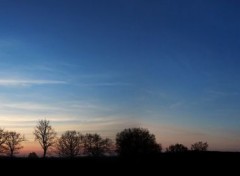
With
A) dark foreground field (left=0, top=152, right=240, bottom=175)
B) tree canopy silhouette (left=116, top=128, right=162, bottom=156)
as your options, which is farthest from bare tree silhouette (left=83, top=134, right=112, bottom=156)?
dark foreground field (left=0, top=152, right=240, bottom=175)

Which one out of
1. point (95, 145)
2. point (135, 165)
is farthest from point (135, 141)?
point (135, 165)

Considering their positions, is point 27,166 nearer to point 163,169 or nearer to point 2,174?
point 2,174

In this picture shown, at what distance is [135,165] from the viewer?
21625 mm

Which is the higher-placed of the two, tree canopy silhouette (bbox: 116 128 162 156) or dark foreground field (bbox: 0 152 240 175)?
Result: tree canopy silhouette (bbox: 116 128 162 156)

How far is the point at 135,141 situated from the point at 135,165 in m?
75.8

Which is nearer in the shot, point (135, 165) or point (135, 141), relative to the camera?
point (135, 165)

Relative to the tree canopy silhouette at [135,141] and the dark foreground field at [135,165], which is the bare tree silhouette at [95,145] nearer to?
the tree canopy silhouette at [135,141]

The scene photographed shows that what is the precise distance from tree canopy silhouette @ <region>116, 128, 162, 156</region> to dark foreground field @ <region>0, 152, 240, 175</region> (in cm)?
7039

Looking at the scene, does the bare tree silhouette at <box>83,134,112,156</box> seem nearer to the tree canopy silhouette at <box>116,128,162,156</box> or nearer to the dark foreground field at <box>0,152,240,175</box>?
the tree canopy silhouette at <box>116,128,162,156</box>

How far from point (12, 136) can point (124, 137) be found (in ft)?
95.7

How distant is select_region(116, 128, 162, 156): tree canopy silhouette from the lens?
94.5m

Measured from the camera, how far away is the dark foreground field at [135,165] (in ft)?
67.1

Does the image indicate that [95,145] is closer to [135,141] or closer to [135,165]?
[135,141]

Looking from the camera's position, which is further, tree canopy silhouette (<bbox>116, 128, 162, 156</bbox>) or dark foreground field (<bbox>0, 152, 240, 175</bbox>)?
tree canopy silhouette (<bbox>116, 128, 162, 156</bbox>)
